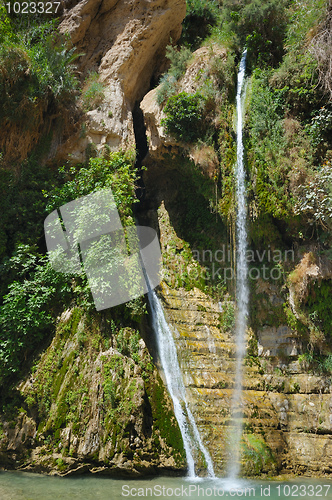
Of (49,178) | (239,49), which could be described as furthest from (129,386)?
(239,49)

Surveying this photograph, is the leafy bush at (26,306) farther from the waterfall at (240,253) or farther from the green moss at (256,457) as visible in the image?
the green moss at (256,457)

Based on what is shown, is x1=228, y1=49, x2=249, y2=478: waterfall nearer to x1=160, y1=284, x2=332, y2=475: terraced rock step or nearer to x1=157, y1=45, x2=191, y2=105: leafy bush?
x1=160, y1=284, x2=332, y2=475: terraced rock step

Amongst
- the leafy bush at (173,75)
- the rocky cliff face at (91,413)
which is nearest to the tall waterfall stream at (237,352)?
the rocky cliff face at (91,413)

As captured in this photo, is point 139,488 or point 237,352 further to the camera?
point 237,352

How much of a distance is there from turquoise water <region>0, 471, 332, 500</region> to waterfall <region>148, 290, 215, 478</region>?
0.65 meters

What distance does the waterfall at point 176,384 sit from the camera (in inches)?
313

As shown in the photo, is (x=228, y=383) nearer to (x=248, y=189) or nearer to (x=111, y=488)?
(x=111, y=488)

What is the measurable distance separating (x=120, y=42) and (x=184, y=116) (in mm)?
4161

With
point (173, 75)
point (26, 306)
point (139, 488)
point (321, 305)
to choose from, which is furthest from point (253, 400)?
point (173, 75)

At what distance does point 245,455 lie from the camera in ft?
26.7

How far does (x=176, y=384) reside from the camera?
9055mm

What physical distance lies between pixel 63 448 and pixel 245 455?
3.97 m

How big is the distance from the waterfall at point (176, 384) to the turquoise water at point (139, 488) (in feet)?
2.13

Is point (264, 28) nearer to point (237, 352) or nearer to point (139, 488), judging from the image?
point (237, 352)
